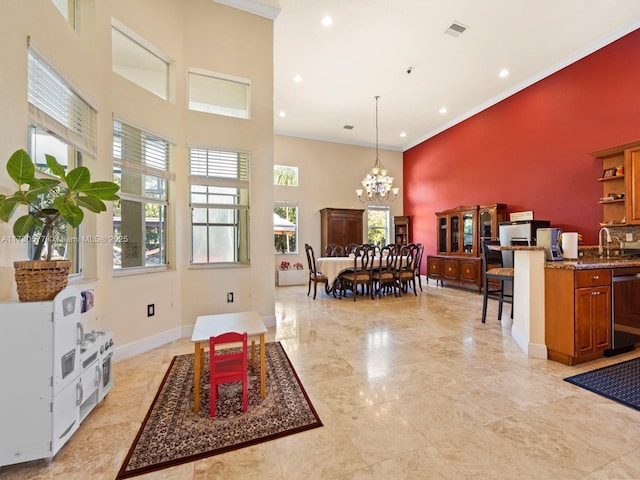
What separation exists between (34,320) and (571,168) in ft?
22.9

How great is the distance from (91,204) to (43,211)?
270mm

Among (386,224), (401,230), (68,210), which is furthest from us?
(386,224)

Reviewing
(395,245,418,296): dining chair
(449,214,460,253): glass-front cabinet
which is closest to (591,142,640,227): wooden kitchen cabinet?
(449,214,460,253): glass-front cabinet

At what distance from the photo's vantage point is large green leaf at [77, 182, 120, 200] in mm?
1594

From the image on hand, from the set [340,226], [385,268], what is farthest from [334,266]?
[340,226]

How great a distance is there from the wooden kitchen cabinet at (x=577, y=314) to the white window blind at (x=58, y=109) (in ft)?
14.9

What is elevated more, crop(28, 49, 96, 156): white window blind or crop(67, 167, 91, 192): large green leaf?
crop(28, 49, 96, 156): white window blind

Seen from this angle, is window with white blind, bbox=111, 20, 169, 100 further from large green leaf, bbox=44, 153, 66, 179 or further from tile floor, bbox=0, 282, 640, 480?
tile floor, bbox=0, 282, 640, 480

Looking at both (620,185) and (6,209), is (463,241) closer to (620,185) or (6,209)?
(620,185)

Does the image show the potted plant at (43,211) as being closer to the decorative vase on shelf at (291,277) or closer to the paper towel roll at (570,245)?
the paper towel roll at (570,245)

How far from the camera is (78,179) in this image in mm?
1571

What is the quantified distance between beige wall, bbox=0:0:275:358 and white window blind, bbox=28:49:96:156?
0.24 feet

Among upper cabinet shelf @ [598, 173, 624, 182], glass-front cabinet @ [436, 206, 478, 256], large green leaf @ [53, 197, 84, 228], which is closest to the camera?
large green leaf @ [53, 197, 84, 228]

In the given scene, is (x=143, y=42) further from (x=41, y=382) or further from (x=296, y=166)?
(x=296, y=166)
